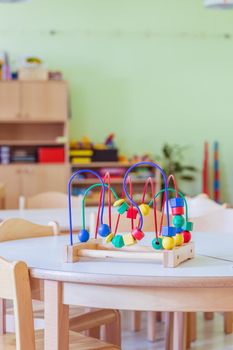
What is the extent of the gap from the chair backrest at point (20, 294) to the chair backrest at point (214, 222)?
1834 millimetres

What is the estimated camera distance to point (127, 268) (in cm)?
235

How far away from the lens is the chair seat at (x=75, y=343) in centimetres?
255

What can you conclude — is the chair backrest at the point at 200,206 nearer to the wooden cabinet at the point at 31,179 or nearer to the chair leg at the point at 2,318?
the chair leg at the point at 2,318

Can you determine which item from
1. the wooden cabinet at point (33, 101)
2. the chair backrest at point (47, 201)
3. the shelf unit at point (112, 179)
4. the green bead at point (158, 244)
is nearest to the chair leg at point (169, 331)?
the green bead at point (158, 244)

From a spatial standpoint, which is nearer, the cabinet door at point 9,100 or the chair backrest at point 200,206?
the chair backrest at point 200,206

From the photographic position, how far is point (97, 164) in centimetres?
793

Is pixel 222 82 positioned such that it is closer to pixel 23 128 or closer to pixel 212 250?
pixel 23 128

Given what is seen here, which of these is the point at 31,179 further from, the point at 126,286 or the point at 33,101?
the point at 126,286

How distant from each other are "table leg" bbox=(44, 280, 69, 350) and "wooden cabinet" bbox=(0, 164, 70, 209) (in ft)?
18.0

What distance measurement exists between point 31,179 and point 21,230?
4.60 metres

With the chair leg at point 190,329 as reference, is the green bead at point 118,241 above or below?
above

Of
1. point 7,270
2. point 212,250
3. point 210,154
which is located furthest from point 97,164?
point 7,270

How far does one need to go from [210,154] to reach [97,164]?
156 cm

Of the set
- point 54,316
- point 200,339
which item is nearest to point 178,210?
point 54,316
